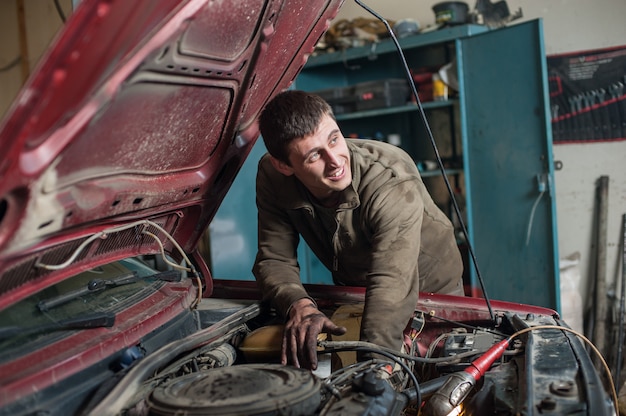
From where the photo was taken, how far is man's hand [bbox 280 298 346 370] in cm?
181

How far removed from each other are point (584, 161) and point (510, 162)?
70 cm

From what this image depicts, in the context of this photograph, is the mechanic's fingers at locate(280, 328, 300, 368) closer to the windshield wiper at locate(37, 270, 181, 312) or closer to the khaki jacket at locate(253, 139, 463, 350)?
the khaki jacket at locate(253, 139, 463, 350)

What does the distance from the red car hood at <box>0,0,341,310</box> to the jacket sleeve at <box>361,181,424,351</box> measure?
19.2 inches

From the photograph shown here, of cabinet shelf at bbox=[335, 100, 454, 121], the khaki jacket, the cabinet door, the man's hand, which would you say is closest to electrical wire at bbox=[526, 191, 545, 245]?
the cabinet door

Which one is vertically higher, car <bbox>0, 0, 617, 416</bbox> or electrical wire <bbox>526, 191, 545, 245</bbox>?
car <bbox>0, 0, 617, 416</bbox>

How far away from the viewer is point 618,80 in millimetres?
4500

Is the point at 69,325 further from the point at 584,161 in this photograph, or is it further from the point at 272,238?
the point at 584,161

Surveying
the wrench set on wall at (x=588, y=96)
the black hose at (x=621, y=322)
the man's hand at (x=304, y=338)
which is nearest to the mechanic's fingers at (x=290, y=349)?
the man's hand at (x=304, y=338)

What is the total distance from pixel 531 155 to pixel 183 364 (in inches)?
128

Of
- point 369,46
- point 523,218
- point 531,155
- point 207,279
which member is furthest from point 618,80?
point 207,279

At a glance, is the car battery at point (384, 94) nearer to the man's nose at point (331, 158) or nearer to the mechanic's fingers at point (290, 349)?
the man's nose at point (331, 158)

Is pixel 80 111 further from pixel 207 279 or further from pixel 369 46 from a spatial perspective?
pixel 369 46

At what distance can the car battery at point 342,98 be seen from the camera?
5.08m

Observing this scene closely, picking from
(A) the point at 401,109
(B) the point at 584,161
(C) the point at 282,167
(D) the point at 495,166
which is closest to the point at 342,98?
(A) the point at 401,109
